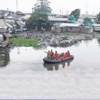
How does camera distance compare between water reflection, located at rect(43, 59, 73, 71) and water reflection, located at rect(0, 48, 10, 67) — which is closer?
water reflection, located at rect(43, 59, 73, 71)

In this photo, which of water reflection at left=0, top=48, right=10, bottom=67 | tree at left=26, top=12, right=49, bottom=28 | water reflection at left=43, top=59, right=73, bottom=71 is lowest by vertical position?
water reflection at left=43, top=59, right=73, bottom=71

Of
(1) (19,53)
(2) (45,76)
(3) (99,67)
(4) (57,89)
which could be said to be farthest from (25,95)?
(1) (19,53)

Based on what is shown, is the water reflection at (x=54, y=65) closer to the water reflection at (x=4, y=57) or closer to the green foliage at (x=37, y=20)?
the water reflection at (x=4, y=57)

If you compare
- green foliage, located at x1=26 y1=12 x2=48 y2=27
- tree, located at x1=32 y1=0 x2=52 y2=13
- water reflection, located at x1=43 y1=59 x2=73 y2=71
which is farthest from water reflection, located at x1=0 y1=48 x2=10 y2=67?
tree, located at x1=32 y1=0 x2=52 y2=13

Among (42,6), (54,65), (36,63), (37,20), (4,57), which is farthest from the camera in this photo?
(42,6)

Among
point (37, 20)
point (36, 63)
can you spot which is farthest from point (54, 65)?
point (37, 20)

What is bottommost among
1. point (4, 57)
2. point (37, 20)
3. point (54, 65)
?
point (54, 65)

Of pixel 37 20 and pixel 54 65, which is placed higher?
pixel 37 20

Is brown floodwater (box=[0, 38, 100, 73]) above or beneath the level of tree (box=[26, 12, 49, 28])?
beneath

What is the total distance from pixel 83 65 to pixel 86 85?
20.8 ft

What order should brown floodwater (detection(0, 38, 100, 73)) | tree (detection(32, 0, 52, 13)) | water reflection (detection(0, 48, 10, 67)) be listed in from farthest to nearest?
tree (detection(32, 0, 52, 13))
water reflection (detection(0, 48, 10, 67))
brown floodwater (detection(0, 38, 100, 73))

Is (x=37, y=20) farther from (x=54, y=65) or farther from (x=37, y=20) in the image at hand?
(x=54, y=65)

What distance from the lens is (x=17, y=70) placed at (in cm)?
2175

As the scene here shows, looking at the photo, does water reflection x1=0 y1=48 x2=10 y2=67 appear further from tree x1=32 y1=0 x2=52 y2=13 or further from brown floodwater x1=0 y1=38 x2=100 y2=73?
tree x1=32 y1=0 x2=52 y2=13
